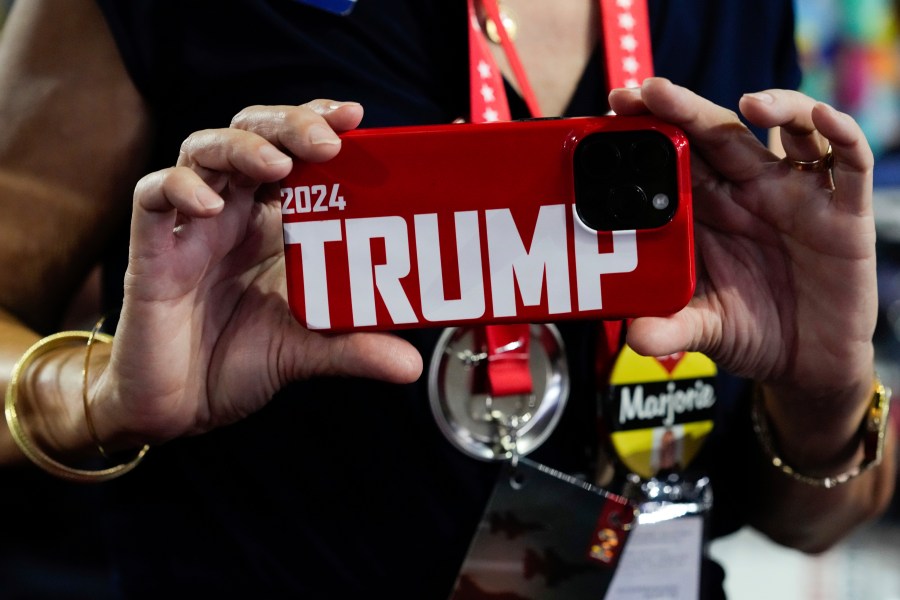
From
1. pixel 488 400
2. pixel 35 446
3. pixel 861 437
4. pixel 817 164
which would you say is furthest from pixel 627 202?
pixel 35 446

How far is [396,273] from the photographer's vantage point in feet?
1.94

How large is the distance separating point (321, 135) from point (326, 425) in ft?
0.91

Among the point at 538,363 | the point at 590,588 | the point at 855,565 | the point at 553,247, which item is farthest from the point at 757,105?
the point at 855,565

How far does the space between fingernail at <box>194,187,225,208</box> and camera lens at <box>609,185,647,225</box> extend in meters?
0.23

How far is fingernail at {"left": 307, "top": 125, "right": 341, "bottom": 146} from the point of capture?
1.81ft

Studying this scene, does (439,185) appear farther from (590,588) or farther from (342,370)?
(590,588)

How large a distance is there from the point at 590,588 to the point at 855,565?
160 centimetres

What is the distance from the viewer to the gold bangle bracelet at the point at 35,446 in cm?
68

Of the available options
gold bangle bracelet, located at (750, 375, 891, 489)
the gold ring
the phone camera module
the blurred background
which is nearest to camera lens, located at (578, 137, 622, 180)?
the phone camera module

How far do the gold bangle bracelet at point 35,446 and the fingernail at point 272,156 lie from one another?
244 mm

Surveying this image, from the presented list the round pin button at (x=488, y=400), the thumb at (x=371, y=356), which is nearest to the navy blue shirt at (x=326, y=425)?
the round pin button at (x=488, y=400)

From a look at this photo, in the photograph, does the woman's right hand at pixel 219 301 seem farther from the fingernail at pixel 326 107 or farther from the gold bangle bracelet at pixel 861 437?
the gold bangle bracelet at pixel 861 437

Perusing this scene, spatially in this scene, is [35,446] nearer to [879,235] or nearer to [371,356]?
[371,356]

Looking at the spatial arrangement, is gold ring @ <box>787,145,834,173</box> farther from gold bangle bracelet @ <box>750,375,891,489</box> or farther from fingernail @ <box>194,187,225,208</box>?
fingernail @ <box>194,187,225,208</box>
